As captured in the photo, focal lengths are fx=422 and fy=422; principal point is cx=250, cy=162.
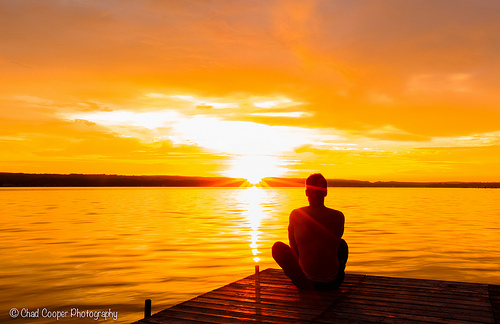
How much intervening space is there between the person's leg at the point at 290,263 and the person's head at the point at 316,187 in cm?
112

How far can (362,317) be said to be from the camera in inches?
276

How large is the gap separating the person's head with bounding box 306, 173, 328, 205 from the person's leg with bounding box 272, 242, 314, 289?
1120 millimetres

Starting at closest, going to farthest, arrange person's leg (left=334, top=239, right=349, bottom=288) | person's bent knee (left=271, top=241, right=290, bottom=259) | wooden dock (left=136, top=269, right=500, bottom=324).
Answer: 1. wooden dock (left=136, top=269, right=500, bottom=324)
2. person's bent knee (left=271, top=241, right=290, bottom=259)
3. person's leg (left=334, top=239, right=349, bottom=288)

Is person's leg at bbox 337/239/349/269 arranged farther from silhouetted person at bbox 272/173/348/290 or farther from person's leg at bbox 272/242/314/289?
person's leg at bbox 272/242/314/289

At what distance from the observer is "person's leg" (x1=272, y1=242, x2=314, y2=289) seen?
8289 millimetres

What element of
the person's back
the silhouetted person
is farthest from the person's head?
the person's back

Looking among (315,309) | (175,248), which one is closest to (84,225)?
(175,248)

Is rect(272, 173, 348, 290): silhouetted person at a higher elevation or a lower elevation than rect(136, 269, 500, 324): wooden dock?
higher

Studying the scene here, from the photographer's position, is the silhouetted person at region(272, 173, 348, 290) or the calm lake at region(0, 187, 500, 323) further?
the calm lake at region(0, 187, 500, 323)

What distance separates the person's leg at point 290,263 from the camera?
8.29m

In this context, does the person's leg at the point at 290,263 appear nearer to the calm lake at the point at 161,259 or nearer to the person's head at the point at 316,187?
the person's head at the point at 316,187

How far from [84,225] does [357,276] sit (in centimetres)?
2757

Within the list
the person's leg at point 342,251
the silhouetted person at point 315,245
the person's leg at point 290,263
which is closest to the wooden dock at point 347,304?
the person's leg at point 290,263

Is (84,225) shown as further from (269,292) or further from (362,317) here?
(362,317)
